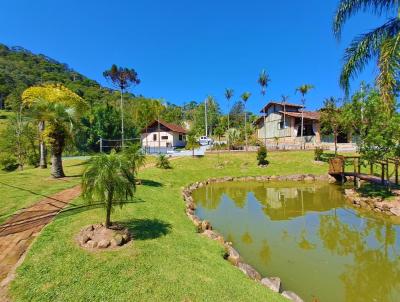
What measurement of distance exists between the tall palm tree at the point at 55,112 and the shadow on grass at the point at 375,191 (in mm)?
16931

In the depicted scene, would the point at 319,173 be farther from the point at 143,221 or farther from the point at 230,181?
the point at 143,221

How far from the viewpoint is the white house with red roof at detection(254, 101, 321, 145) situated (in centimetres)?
3575

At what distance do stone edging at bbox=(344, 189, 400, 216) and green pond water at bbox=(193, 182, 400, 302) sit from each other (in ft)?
2.26

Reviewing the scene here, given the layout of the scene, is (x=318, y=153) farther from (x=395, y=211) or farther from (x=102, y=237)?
(x=102, y=237)

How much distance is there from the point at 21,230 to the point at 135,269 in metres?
3.80

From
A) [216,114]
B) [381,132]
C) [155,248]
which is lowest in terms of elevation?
[155,248]

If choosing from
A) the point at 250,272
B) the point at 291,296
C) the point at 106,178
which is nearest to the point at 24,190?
the point at 106,178

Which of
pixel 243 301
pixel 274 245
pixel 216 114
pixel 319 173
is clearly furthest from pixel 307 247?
pixel 216 114

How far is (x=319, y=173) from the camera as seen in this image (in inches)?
888

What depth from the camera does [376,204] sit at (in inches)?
504

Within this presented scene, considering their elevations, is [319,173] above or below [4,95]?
below

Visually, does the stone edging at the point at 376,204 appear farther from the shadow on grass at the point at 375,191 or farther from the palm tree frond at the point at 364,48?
the palm tree frond at the point at 364,48

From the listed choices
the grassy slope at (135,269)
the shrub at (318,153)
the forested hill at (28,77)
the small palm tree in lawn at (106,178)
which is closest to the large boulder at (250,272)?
the grassy slope at (135,269)

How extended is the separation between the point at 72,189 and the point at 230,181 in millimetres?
13223
